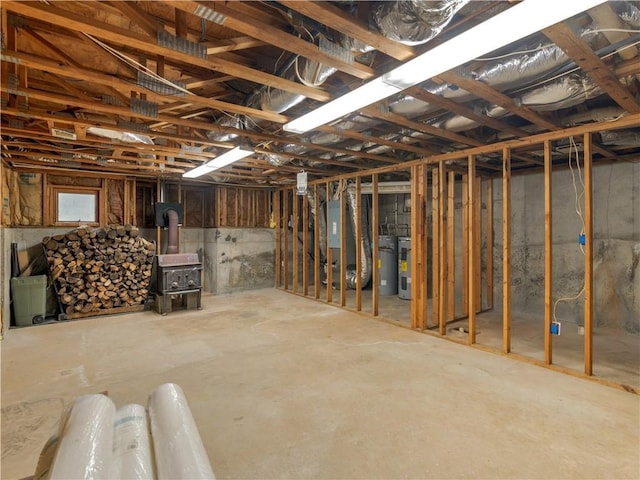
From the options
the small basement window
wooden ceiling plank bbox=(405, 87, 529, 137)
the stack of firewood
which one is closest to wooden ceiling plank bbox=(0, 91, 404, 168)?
wooden ceiling plank bbox=(405, 87, 529, 137)

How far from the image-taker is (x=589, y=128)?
9.40 ft

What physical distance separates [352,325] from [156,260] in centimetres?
360

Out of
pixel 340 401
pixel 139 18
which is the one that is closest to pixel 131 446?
pixel 340 401

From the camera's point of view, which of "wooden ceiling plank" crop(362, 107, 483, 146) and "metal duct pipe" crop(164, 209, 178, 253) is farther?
"metal duct pipe" crop(164, 209, 178, 253)

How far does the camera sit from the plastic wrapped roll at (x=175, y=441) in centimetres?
114

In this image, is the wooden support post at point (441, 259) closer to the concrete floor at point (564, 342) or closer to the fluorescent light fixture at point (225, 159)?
the concrete floor at point (564, 342)

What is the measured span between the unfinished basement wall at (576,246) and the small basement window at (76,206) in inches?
280

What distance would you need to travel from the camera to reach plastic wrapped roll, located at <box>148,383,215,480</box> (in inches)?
44.8

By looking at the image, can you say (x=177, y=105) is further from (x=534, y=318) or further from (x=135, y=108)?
(x=534, y=318)

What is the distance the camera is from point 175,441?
49.8 inches

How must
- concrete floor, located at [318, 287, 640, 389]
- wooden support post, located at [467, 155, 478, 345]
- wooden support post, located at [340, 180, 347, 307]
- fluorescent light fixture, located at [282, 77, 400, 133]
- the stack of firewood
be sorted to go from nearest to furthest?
fluorescent light fixture, located at [282, 77, 400, 133]
concrete floor, located at [318, 287, 640, 389]
wooden support post, located at [467, 155, 478, 345]
the stack of firewood
wooden support post, located at [340, 180, 347, 307]

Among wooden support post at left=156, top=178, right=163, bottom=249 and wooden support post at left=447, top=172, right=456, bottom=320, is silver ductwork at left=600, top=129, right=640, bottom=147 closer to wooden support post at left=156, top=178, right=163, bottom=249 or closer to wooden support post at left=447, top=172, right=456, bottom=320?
wooden support post at left=447, top=172, right=456, bottom=320

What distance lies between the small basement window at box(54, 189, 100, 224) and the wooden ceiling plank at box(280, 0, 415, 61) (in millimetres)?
5922

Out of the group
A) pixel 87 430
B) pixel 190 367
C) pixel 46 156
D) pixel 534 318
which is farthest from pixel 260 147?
pixel 534 318
